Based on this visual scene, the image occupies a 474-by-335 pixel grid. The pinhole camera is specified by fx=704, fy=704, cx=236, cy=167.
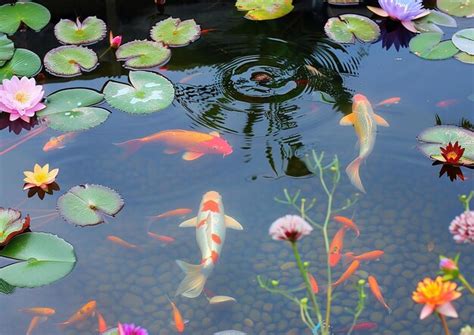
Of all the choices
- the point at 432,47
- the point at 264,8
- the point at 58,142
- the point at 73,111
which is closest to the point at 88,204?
the point at 58,142

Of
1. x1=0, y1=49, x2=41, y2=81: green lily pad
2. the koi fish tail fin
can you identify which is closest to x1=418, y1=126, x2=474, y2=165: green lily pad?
the koi fish tail fin

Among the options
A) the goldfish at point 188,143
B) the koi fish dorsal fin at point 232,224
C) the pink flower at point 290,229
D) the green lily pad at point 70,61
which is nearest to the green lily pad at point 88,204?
the goldfish at point 188,143

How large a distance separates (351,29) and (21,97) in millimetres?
1247

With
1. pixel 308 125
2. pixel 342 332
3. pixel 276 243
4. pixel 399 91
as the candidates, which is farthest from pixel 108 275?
pixel 399 91

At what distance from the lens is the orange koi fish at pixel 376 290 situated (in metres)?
1.78

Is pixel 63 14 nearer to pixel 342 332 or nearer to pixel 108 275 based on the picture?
pixel 108 275

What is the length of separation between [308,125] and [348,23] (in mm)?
645

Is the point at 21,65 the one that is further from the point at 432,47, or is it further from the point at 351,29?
the point at 432,47

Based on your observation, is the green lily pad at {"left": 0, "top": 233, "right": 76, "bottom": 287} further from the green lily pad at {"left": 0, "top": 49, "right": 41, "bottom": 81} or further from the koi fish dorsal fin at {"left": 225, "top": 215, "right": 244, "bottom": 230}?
the green lily pad at {"left": 0, "top": 49, "right": 41, "bottom": 81}

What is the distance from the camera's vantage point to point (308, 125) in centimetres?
228

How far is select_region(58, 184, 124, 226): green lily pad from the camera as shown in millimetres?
1982

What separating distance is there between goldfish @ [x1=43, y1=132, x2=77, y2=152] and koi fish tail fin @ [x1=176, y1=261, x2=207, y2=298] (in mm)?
637

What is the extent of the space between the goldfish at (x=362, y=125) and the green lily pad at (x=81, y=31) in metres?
1.00

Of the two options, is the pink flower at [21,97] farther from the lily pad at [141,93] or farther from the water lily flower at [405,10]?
the water lily flower at [405,10]
